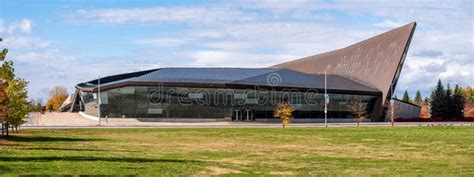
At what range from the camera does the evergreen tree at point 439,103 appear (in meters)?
105

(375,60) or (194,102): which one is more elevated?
(375,60)

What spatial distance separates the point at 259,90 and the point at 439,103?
34.2 m

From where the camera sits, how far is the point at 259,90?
3561 inches

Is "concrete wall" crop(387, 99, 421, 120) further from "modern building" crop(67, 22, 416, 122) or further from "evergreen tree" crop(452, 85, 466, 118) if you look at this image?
"evergreen tree" crop(452, 85, 466, 118)

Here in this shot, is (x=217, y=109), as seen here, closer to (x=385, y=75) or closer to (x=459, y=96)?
(x=385, y=75)

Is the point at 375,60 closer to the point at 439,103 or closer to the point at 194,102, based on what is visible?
the point at 439,103

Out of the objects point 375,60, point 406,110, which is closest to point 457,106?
point 406,110

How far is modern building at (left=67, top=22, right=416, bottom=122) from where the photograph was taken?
87.8 metres

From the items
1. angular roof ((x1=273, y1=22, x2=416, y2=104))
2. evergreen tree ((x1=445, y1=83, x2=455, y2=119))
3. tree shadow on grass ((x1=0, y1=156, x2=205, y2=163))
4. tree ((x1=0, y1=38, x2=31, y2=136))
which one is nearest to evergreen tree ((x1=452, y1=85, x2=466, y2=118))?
evergreen tree ((x1=445, y1=83, x2=455, y2=119))

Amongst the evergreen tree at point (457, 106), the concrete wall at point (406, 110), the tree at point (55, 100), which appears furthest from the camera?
the tree at point (55, 100)

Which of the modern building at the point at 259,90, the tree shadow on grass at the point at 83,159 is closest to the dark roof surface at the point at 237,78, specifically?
the modern building at the point at 259,90

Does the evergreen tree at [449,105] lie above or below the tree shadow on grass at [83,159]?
above

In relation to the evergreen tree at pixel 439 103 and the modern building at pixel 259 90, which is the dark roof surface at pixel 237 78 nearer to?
the modern building at pixel 259 90

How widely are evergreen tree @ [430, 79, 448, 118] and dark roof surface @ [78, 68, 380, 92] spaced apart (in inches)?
594
